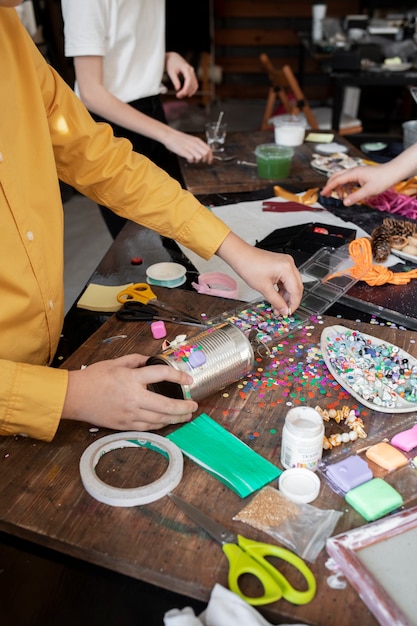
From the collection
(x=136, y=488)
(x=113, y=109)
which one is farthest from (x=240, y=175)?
(x=136, y=488)

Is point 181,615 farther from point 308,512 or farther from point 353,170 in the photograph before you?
point 353,170

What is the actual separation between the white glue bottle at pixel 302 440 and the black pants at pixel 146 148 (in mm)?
1308

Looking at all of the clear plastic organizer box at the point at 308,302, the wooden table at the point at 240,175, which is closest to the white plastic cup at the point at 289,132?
the wooden table at the point at 240,175

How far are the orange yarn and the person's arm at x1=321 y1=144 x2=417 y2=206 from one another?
305 millimetres

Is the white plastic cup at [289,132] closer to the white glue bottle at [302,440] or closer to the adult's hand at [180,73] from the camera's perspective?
the adult's hand at [180,73]

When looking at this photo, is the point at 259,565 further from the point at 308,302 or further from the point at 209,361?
the point at 308,302

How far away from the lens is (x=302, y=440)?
77 cm

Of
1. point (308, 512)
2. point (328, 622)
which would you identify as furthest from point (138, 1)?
point (328, 622)

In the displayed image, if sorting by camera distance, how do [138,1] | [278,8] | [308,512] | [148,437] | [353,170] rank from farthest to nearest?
[278,8] → [138,1] → [353,170] → [148,437] → [308,512]

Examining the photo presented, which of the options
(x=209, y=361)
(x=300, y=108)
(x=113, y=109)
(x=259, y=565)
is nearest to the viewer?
(x=259, y=565)

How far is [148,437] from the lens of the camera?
2.80ft

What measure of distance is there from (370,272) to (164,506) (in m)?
0.77

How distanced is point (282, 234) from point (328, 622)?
100 centimetres

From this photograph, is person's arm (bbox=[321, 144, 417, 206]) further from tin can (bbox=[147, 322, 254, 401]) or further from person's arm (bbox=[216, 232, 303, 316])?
tin can (bbox=[147, 322, 254, 401])
